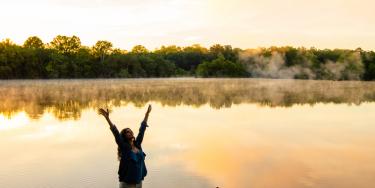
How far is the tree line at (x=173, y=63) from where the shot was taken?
73438 mm

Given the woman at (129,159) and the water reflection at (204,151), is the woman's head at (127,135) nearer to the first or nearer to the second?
the woman at (129,159)

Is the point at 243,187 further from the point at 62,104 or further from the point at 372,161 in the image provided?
the point at 62,104

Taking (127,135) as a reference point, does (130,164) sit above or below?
below

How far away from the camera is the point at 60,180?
9844 millimetres

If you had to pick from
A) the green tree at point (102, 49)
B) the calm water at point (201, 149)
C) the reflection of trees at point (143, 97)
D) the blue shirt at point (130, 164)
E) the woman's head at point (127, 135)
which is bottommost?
the reflection of trees at point (143, 97)

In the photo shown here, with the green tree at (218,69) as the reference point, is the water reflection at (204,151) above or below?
below

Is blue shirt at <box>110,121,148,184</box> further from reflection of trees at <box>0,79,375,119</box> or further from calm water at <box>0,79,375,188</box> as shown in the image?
reflection of trees at <box>0,79,375,119</box>

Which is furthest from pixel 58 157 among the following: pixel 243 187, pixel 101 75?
pixel 101 75

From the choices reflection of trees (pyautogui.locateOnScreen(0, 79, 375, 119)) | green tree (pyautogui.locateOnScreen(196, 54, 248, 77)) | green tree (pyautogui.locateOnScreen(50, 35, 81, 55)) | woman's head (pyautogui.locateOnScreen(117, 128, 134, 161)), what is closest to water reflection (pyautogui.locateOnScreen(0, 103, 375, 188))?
woman's head (pyautogui.locateOnScreen(117, 128, 134, 161))

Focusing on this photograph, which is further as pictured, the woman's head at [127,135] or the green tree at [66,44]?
the green tree at [66,44]

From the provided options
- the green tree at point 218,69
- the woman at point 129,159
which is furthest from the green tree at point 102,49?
the woman at point 129,159

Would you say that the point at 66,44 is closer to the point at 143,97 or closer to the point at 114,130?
the point at 143,97

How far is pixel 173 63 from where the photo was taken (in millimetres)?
98250

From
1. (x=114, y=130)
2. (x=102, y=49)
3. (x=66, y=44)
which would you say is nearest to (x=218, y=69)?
(x=102, y=49)
